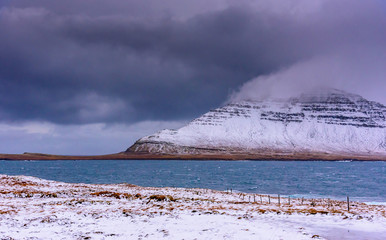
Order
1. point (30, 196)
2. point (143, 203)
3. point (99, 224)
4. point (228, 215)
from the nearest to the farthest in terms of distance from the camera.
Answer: point (99, 224)
point (228, 215)
point (143, 203)
point (30, 196)

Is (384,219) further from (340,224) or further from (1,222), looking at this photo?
(1,222)

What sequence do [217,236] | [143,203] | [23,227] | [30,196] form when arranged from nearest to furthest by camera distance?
[217,236], [23,227], [143,203], [30,196]

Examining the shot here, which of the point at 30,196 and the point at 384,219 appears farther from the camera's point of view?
the point at 30,196

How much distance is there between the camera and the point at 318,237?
20641mm

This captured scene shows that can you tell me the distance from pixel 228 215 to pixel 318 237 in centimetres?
878

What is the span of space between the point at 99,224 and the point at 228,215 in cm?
1078

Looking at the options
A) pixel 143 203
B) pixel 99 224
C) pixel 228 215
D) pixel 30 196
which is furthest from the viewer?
pixel 30 196

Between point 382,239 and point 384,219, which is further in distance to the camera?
point 384,219

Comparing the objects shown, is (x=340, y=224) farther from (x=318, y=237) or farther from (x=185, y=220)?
(x=185, y=220)

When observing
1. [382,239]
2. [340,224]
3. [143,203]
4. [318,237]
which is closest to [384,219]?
[340,224]

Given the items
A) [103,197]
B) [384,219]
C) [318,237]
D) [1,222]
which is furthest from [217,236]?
[103,197]

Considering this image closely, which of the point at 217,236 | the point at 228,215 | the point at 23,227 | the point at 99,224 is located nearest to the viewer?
the point at 217,236

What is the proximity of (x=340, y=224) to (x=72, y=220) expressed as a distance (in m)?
→ 20.7

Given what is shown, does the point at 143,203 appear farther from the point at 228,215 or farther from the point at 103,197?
the point at 228,215
